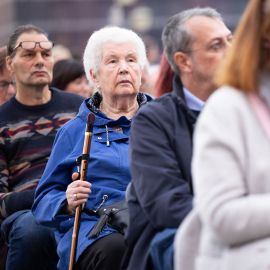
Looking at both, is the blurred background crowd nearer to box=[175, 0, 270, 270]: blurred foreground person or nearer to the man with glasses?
the man with glasses

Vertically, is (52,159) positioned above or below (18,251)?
above

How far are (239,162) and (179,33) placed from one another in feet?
3.62

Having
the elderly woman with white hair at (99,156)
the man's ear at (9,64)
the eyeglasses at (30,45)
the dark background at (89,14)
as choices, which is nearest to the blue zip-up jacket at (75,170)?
the elderly woman with white hair at (99,156)

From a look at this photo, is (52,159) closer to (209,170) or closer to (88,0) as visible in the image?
(209,170)

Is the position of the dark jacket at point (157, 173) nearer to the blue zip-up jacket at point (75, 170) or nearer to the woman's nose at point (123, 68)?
the blue zip-up jacket at point (75, 170)

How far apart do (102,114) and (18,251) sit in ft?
3.52

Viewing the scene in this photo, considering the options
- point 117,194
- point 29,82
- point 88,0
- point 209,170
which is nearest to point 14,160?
point 29,82

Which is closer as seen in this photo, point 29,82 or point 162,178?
point 162,178

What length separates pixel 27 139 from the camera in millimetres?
3598

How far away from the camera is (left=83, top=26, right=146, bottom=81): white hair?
3.13 metres

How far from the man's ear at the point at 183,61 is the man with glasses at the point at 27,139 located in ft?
4.98

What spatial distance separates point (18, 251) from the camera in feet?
10.3

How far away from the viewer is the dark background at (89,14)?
29.8 m

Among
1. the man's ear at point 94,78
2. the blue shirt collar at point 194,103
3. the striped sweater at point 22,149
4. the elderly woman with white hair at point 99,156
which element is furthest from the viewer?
the striped sweater at point 22,149
